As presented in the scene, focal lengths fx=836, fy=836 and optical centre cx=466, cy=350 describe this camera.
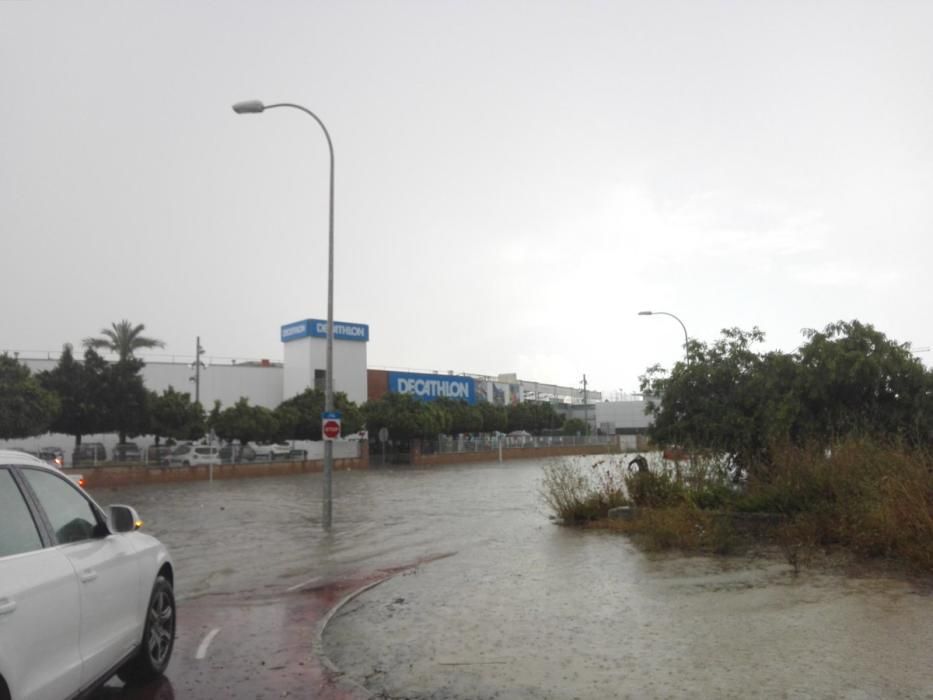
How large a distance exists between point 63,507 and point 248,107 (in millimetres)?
13787

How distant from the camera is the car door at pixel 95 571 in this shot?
480 cm

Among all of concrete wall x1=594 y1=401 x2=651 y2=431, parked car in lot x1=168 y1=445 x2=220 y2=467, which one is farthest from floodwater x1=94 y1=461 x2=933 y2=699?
concrete wall x1=594 y1=401 x2=651 y2=431

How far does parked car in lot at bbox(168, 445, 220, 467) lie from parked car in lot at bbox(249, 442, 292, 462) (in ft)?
9.17

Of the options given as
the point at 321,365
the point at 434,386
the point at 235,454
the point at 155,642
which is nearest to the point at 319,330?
the point at 321,365

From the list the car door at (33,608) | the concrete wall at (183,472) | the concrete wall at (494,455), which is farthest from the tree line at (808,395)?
the concrete wall at (494,455)

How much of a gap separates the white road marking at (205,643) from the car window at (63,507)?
2.14 metres

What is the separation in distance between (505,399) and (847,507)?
7869 cm

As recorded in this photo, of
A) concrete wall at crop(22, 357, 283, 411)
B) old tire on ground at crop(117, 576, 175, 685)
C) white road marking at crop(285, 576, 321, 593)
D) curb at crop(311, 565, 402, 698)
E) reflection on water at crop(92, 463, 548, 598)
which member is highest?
concrete wall at crop(22, 357, 283, 411)

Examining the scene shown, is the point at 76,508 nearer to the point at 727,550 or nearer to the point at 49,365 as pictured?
the point at 727,550

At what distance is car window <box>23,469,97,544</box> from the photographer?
4855mm

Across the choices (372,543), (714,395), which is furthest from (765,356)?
Answer: (372,543)

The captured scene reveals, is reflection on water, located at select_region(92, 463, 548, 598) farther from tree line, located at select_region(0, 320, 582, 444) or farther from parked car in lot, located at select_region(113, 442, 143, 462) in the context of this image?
tree line, located at select_region(0, 320, 582, 444)

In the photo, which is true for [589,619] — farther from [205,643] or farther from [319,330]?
[319,330]

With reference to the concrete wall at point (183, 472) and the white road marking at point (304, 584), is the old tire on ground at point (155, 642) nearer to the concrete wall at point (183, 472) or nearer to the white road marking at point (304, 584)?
the white road marking at point (304, 584)
